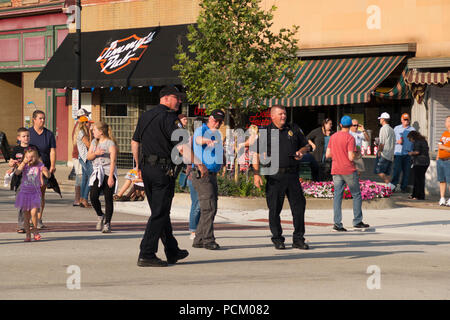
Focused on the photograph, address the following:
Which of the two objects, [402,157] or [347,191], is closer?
[347,191]

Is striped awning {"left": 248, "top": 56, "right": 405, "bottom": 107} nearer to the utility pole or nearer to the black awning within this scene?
the black awning

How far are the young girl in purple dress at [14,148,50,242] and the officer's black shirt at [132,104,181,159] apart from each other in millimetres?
2981

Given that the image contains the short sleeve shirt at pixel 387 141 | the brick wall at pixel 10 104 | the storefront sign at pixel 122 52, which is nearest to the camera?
the short sleeve shirt at pixel 387 141

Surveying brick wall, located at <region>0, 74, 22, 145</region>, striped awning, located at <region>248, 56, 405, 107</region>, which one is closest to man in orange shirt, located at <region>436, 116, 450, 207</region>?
striped awning, located at <region>248, 56, 405, 107</region>

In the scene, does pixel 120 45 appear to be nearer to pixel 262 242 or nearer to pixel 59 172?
pixel 59 172

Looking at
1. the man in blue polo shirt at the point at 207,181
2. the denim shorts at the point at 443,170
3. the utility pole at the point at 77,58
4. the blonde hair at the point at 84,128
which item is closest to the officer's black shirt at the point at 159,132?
the man in blue polo shirt at the point at 207,181

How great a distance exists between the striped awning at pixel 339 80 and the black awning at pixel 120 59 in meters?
4.33

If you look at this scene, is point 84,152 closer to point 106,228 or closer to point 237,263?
point 106,228

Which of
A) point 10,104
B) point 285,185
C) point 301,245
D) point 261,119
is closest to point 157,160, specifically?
point 285,185

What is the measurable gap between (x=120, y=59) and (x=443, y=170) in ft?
43.5

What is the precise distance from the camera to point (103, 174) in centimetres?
1275

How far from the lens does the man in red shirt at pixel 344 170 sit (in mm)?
13328

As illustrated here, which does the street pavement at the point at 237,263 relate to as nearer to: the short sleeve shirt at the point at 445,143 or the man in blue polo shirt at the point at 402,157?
the short sleeve shirt at the point at 445,143

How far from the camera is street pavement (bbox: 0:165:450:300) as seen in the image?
770 cm
